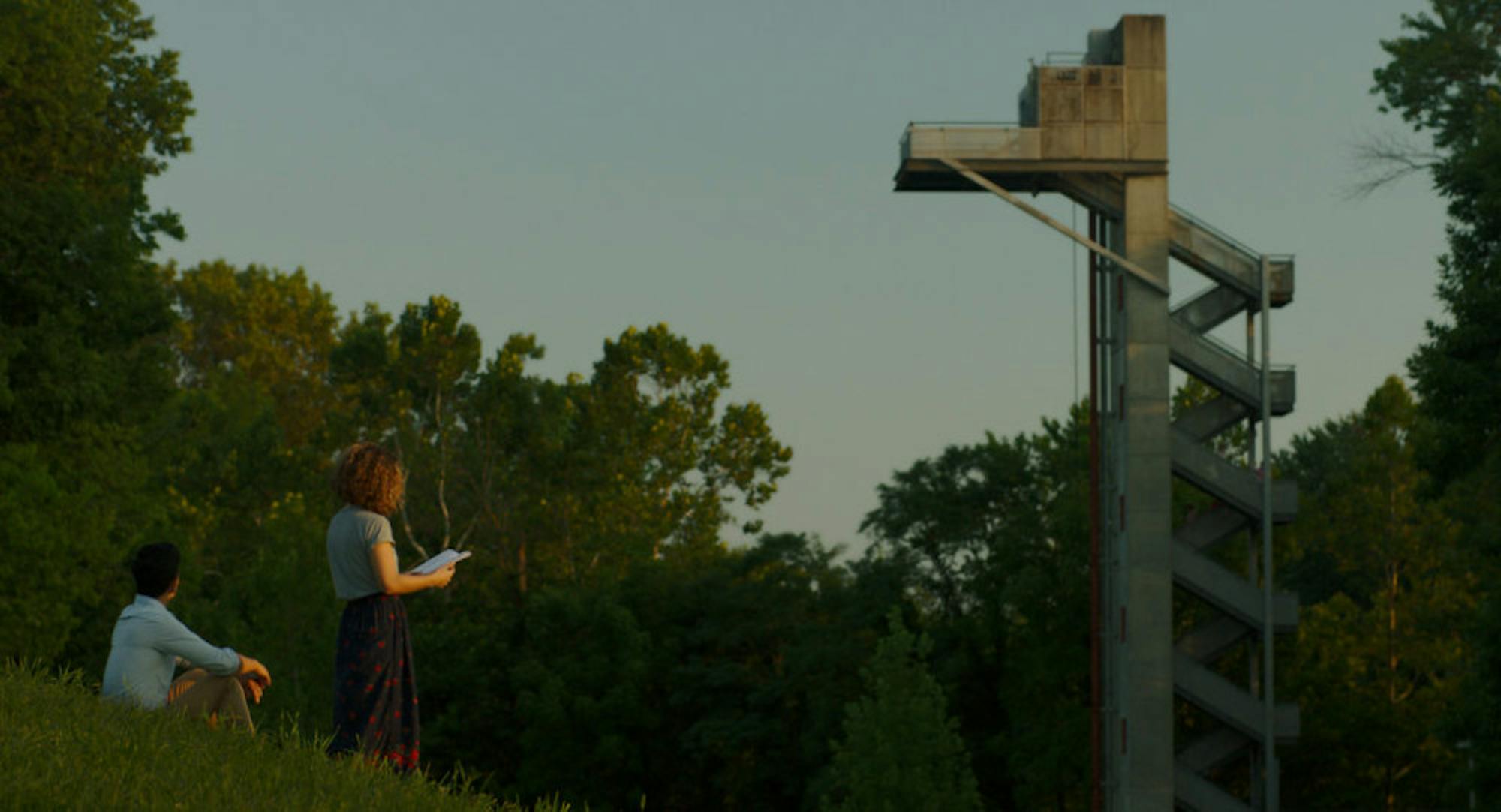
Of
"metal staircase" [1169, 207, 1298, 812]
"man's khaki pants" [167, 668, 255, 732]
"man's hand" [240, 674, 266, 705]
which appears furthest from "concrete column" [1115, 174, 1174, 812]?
"man's khaki pants" [167, 668, 255, 732]

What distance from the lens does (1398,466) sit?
203 ft

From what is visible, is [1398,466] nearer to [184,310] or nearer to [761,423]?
[761,423]

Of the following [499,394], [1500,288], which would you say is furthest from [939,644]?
[1500,288]

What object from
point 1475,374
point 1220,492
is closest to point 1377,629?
point 1220,492

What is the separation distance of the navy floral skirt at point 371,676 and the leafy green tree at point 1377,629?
145 ft

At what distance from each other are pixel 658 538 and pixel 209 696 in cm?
6031

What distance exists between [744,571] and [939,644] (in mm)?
8999

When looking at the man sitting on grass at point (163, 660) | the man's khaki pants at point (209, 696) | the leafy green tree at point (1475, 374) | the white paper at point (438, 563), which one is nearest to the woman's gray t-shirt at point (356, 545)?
the white paper at point (438, 563)

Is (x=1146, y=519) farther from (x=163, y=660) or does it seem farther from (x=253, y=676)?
(x=163, y=660)

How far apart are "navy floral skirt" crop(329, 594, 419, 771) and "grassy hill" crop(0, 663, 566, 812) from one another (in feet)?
1.34

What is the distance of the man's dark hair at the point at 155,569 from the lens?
9945mm

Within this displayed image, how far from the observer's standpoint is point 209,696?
10.4 m

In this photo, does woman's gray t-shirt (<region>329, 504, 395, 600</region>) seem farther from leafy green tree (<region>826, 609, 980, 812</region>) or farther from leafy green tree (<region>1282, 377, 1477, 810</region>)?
leafy green tree (<region>1282, 377, 1477, 810</region>)

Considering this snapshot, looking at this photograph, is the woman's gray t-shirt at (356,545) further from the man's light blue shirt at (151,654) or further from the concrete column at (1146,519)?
the concrete column at (1146,519)
